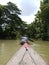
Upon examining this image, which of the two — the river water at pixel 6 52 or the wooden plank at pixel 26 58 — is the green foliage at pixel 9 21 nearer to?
the river water at pixel 6 52

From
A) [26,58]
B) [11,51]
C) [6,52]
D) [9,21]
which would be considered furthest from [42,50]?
[9,21]

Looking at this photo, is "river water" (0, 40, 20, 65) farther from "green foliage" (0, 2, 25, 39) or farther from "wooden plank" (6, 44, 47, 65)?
"green foliage" (0, 2, 25, 39)

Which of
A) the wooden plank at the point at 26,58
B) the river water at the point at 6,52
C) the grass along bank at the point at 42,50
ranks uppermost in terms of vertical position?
the wooden plank at the point at 26,58

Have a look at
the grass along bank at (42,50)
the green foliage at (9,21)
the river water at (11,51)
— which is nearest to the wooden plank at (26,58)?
the river water at (11,51)

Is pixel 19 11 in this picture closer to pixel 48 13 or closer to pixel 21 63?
pixel 48 13

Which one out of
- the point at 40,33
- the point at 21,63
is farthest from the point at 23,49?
the point at 40,33

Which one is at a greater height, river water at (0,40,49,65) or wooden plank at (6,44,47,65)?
wooden plank at (6,44,47,65)

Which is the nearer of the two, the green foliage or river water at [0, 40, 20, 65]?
river water at [0, 40, 20, 65]

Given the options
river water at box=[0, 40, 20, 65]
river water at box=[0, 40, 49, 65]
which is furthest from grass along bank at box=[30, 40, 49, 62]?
river water at box=[0, 40, 20, 65]

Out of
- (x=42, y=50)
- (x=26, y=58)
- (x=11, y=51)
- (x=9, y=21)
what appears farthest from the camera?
(x=9, y=21)

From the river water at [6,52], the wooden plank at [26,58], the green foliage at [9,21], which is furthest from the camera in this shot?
the green foliage at [9,21]

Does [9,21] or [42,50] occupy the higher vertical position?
[9,21]

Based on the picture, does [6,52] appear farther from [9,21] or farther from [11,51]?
[9,21]

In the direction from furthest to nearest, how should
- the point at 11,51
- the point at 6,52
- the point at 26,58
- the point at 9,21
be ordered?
the point at 9,21
the point at 11,51
the point at 6,52
the point at 26,58
